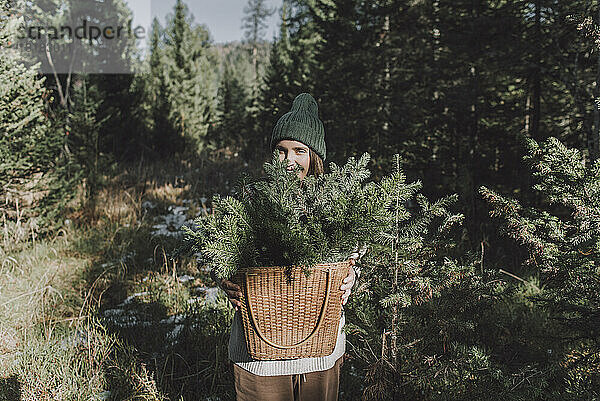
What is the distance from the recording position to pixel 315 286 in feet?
4.51

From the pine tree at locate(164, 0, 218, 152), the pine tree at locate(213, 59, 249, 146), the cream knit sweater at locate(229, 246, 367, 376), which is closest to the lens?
the cream knit sweater at locate(229, 246, 367, 376)

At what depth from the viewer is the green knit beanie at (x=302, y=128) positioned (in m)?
1.90

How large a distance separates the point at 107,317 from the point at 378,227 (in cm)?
331

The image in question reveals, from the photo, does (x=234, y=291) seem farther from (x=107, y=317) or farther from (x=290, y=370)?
(x=107, y=317)

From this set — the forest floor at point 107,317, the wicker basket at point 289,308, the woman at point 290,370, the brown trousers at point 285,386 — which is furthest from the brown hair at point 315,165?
the brown trousers at point 285,386

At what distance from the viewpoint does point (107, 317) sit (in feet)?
12.2

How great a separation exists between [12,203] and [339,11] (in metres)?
7.99

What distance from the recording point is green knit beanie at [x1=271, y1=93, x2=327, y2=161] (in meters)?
1.90

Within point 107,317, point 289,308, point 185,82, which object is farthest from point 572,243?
point 185,82

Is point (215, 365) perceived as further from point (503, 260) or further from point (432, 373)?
point (503, 260)

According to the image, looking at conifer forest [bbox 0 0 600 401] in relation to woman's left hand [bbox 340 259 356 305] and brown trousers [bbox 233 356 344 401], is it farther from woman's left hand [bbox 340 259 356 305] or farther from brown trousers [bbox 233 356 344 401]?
brown trousers [bbox 233 356 344 401]

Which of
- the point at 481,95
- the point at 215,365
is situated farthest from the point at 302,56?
the point at 215,365

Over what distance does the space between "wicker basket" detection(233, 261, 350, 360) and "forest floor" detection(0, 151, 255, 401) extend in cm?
29

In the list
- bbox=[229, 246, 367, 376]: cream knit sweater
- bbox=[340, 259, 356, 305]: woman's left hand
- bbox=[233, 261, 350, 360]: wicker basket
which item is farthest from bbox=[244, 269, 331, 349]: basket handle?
bbox=[229, 246, 367, 376]: cream knit sweater
